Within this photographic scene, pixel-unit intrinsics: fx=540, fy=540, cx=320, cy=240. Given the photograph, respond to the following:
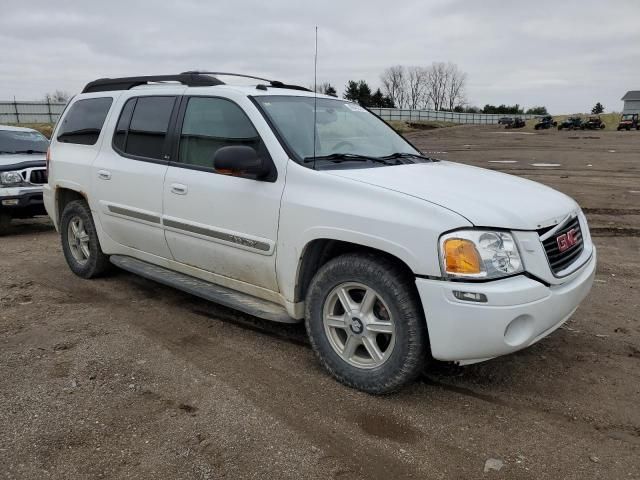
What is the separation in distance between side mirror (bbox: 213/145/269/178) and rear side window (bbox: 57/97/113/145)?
2.27m

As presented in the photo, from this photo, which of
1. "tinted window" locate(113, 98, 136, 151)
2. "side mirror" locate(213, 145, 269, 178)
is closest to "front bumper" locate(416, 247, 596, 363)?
"side mirror" locate(213, 145, 269, 178)

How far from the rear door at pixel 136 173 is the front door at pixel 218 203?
6.8 inches

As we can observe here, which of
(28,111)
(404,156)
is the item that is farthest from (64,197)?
(28,111)

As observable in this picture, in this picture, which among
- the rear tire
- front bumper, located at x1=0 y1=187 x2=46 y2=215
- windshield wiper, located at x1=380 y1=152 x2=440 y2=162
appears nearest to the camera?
windshield wiper, located at x1=380 y1=152 x2=440 y2=162

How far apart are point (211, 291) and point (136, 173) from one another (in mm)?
1271

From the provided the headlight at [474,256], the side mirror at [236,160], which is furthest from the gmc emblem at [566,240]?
the side mirror at [236,160]

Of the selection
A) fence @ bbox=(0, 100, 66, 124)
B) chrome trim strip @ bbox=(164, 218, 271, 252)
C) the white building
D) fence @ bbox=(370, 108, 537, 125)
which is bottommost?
chrome trim strip @ bbox=(164, 218, 271, 252)

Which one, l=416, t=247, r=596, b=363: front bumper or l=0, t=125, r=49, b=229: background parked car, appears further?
l=0, t=125, r=49, b=229: background parked car

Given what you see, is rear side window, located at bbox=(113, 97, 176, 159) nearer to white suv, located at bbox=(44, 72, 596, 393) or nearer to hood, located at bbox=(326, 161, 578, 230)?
white suv, located at bbox=(44, 72, 596, 393)

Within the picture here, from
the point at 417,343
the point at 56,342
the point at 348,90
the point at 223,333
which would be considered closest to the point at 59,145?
the point at 56,342

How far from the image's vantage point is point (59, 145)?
18.7 ft

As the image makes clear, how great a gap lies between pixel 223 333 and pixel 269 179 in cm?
138

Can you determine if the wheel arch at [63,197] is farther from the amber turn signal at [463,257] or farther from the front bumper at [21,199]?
the amber turn signal at [463,257]

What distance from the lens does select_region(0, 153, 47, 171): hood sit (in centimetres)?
826
